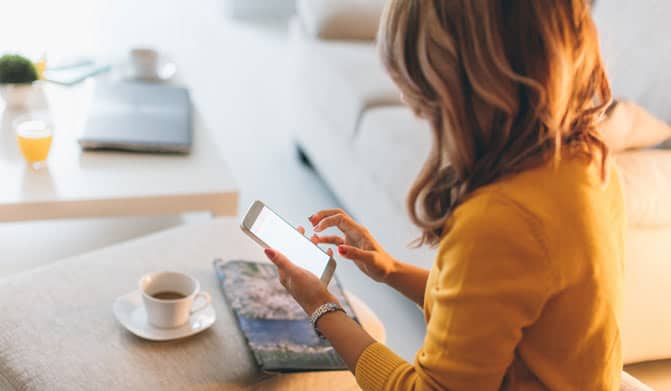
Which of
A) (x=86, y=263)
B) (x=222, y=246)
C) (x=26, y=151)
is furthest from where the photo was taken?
(x=26, y=151)

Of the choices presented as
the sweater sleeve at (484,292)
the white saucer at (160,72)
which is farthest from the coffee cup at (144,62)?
the sweater sleeve at (484,292)

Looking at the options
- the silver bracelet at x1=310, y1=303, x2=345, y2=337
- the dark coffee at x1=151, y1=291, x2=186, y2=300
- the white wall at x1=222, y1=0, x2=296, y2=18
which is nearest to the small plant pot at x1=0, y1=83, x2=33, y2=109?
the dark coffee at x1=151, y1=291, x2=186, y2=300

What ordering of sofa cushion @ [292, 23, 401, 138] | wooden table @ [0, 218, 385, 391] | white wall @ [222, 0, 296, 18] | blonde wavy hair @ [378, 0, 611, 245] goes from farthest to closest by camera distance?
1. white wall @ [222, 0, 296, 18]
2. sofa cushion @ [292, 23, 401, 138]
3. wooden table @ [0, 218, 385, 391]
4. blonde wavy hair @ [378, 0, 611, 245]

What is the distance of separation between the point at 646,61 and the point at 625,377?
3.72 feet

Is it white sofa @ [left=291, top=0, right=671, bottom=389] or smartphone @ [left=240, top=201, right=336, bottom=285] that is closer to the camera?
smartphone @ [left=240, top=201, right=336, bottom=285]

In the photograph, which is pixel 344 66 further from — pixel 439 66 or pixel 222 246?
pixel 439 66

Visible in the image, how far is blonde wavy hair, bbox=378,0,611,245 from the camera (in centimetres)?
76

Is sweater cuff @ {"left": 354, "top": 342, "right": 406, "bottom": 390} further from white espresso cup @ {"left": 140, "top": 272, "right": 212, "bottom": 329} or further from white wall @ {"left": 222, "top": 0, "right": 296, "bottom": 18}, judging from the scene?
white wall @ {"left": 222, "top": 0, "right": 296, "bottom": 18}

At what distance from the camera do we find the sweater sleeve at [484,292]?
0.78m

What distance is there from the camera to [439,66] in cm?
79

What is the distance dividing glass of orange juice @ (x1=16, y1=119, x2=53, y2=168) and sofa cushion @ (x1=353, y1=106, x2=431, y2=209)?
830 mm

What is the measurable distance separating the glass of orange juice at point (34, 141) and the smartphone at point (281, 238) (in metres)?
0.71

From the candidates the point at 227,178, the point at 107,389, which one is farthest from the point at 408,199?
the point at 227,178

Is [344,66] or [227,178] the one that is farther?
[344,66]
